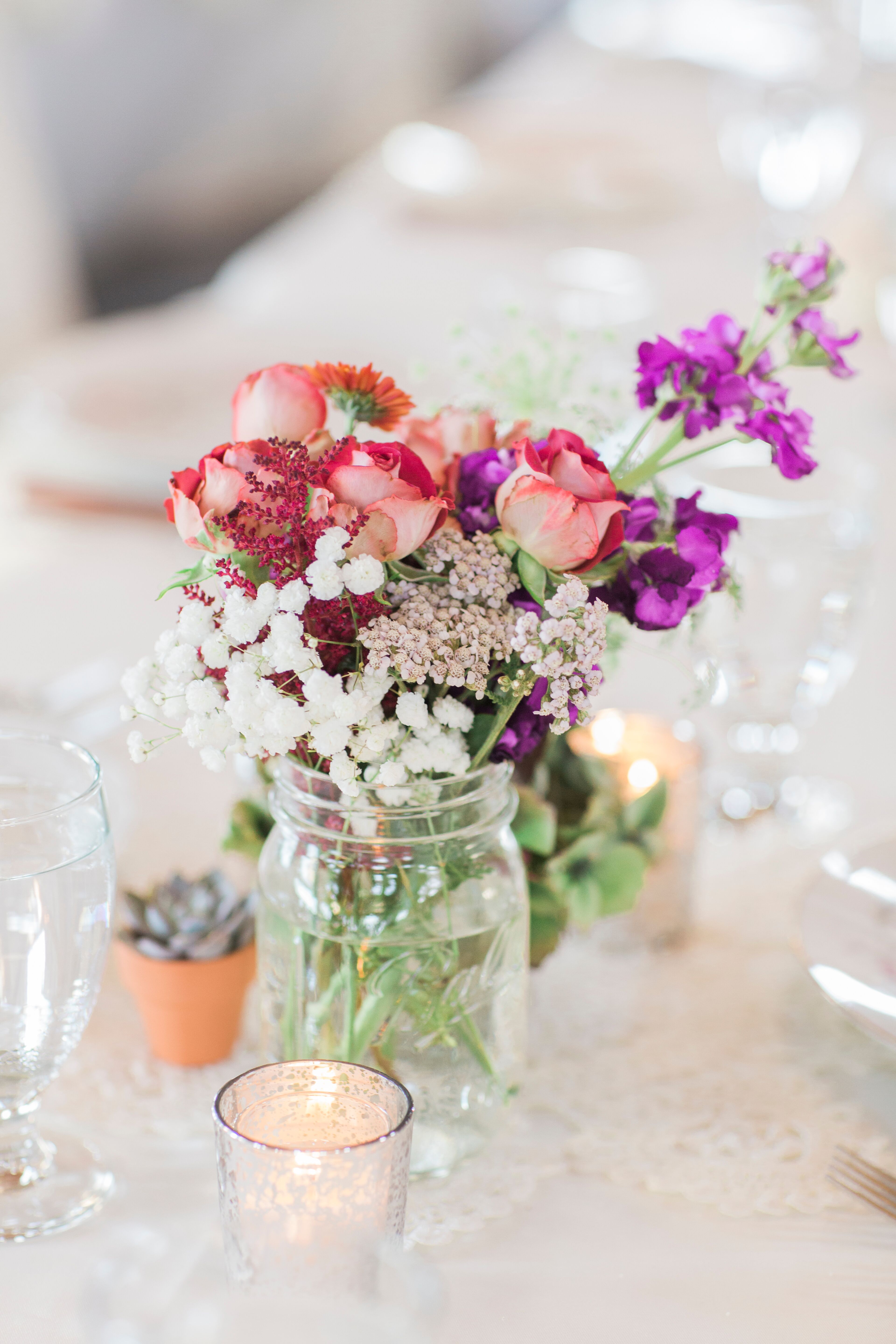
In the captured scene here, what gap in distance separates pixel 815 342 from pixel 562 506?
15 centimetres

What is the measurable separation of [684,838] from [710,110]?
6.22 feet

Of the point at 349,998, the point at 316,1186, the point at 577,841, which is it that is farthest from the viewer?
the point at 577,841

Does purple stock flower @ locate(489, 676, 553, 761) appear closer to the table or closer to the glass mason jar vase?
the glass mason jar vase

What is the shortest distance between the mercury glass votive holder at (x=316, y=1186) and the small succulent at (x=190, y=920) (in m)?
0.16

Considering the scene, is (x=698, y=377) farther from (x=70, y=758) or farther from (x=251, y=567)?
(x=70, y=758)

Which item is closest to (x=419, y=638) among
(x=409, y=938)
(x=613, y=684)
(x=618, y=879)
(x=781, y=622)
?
(x=409, y=938)

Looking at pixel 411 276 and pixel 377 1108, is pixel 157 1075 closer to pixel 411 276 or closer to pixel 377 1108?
pixel 377 1108

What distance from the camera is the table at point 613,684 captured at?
537 mm

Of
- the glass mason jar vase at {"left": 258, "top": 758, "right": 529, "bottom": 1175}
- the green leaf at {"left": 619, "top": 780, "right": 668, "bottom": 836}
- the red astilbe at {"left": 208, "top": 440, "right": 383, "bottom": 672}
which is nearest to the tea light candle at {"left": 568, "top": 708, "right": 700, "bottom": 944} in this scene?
the green leaf at {"left": 619, "top": 780, "right": 668, "bottom": 836}

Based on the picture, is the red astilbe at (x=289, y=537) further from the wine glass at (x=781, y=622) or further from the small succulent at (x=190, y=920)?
the wine glass at (x=781, y=622)

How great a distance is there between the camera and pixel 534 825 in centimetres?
64

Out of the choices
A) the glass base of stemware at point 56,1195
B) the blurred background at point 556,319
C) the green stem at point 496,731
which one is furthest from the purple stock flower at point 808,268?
the glass base of stemware at point 56,1195

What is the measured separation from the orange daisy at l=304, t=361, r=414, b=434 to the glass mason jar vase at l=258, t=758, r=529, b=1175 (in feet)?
0.45

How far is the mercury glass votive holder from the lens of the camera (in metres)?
0.46
